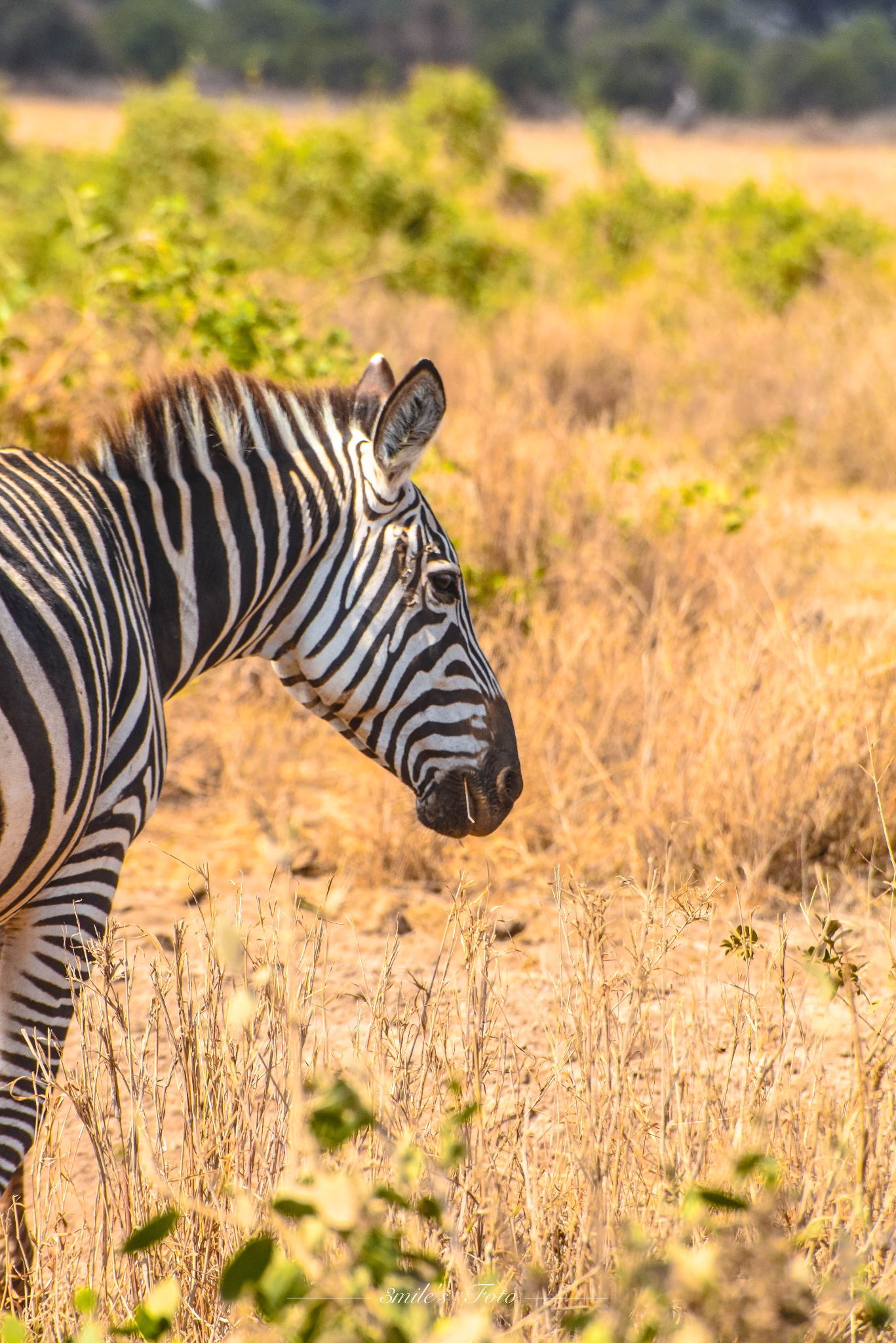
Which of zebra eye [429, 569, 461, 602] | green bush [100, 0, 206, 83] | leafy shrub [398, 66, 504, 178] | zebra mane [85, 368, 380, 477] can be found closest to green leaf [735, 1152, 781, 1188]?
zebra eye [429, 569, 461, 602]

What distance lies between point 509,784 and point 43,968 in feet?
3.38

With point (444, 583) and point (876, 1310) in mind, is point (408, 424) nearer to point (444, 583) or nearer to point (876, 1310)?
point (444, 583)

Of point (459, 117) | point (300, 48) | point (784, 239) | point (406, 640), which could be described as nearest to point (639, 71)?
point (300, 48)

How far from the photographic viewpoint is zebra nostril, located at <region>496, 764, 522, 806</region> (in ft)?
9.32

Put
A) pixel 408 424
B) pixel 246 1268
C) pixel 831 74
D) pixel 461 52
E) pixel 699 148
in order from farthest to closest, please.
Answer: pixel 461 52 → pixel 831 74 → pixel 699 148 → pixel 408 424 → pixel 246 1268

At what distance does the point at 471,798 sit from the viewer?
9.30 ft

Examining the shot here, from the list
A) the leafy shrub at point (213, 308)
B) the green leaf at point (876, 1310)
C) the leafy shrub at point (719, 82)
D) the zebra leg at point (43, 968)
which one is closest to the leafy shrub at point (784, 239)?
the leafy shrub at point (213, 308)

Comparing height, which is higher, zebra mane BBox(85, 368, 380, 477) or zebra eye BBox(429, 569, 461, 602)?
zebra mane BBox(85, 368, 380, 477)

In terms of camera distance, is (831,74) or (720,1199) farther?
(831,74)

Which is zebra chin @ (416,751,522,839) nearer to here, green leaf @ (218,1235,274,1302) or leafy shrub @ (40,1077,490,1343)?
leafy shrub @ (40,1077,490,1343)

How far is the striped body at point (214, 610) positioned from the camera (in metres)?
2.39

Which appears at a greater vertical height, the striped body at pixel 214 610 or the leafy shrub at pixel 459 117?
the leafy shrub at pixel 459 117

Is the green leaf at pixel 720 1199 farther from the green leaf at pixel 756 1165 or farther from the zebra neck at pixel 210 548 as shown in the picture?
Result: the zebra neck at pixel 210 548

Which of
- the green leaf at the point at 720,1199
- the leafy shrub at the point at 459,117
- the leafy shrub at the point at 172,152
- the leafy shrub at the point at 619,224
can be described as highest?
the leafy shrub at the point at 459,117
